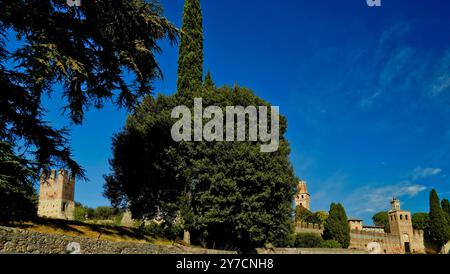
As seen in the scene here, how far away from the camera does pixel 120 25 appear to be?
14797 mm

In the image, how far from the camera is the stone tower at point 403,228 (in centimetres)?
6556

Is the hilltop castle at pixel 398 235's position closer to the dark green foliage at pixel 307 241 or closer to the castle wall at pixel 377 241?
the castle wall at pixel 377 241

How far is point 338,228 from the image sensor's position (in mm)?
50906

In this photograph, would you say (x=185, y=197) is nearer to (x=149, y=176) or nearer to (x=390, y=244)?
(x=149, y=176)

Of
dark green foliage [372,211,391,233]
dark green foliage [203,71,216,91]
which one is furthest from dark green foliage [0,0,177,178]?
dark green foliage [372,211,391,233]

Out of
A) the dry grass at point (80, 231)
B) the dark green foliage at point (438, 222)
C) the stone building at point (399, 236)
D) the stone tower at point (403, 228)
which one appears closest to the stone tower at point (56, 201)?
the dry grass at point (80, 231)

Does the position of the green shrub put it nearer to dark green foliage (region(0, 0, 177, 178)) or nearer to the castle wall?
the castle wall

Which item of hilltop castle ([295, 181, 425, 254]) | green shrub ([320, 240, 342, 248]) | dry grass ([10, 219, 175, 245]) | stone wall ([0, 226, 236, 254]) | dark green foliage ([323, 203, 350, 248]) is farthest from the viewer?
hilltop castle ([295, 181, 425, 254])

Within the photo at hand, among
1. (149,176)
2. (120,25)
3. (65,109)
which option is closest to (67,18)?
(120,25)

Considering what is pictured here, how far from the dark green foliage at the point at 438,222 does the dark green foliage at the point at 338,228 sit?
66.8 feet

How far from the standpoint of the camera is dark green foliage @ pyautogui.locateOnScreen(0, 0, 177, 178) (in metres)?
12.0

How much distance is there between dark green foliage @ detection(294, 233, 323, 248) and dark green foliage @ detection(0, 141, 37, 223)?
3797 cm
